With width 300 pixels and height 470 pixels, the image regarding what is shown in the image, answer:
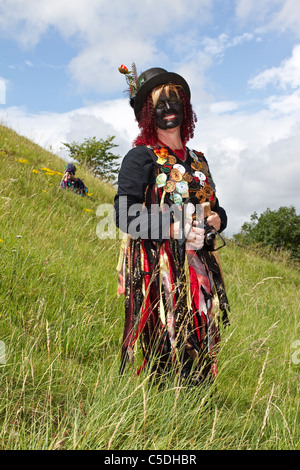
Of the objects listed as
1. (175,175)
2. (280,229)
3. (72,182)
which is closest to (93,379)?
(175,175)

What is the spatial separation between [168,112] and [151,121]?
118mm

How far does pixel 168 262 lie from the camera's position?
2143mm

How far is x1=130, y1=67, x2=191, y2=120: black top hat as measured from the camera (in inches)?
93.7

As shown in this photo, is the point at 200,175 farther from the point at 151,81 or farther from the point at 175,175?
the point at 151,81

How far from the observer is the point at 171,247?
2164 millimetres

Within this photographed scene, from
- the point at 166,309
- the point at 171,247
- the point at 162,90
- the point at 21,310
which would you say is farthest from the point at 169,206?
the point at 21,310

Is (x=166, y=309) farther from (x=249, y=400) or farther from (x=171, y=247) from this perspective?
(x=249, y=400)

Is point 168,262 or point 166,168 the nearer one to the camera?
point 168,262

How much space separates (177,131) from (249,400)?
1.79 m

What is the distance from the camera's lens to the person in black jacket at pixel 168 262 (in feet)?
6.84

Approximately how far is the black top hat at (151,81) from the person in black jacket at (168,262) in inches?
0.7

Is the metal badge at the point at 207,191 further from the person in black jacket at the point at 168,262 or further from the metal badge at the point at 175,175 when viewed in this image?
the metal badge at the point at 175,175
